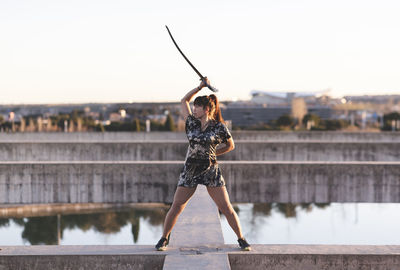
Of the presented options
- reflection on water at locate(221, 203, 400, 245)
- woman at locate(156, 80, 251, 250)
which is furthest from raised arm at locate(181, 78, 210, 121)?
reflection on water at locate(221, 203, 400, 245)

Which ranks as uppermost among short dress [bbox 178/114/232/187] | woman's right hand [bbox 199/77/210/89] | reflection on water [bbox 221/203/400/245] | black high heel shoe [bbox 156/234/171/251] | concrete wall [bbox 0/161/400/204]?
woman's right hand [bbox 199/77/210/89]

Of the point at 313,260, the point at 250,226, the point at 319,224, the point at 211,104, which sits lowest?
the point at 319,224

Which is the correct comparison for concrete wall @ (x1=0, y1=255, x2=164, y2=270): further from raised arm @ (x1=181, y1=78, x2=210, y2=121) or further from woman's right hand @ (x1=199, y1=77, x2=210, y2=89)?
woman's right hand @ (x1=199, y1=77, x2=210, y2=89)

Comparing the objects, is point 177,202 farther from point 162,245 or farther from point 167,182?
point 167,182

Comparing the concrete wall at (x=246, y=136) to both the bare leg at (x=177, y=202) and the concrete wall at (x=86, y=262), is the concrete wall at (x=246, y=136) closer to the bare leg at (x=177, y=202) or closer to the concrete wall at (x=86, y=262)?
the bare leg at (x=177, y=202)

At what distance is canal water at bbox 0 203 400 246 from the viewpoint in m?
15.1

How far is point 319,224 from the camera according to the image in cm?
1784

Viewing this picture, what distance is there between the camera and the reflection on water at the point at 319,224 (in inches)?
591

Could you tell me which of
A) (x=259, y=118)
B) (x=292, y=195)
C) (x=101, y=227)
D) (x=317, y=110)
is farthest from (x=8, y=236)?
(x=317, y=110)

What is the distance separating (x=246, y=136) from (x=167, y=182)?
47.2ft

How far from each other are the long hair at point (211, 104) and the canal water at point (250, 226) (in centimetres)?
833

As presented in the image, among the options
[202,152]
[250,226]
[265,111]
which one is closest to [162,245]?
[202,152]

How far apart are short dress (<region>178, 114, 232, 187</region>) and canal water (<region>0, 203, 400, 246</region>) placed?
8.19 m

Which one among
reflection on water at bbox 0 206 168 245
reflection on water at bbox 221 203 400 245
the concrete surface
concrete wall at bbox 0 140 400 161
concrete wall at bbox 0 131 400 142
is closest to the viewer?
the concrete surface
